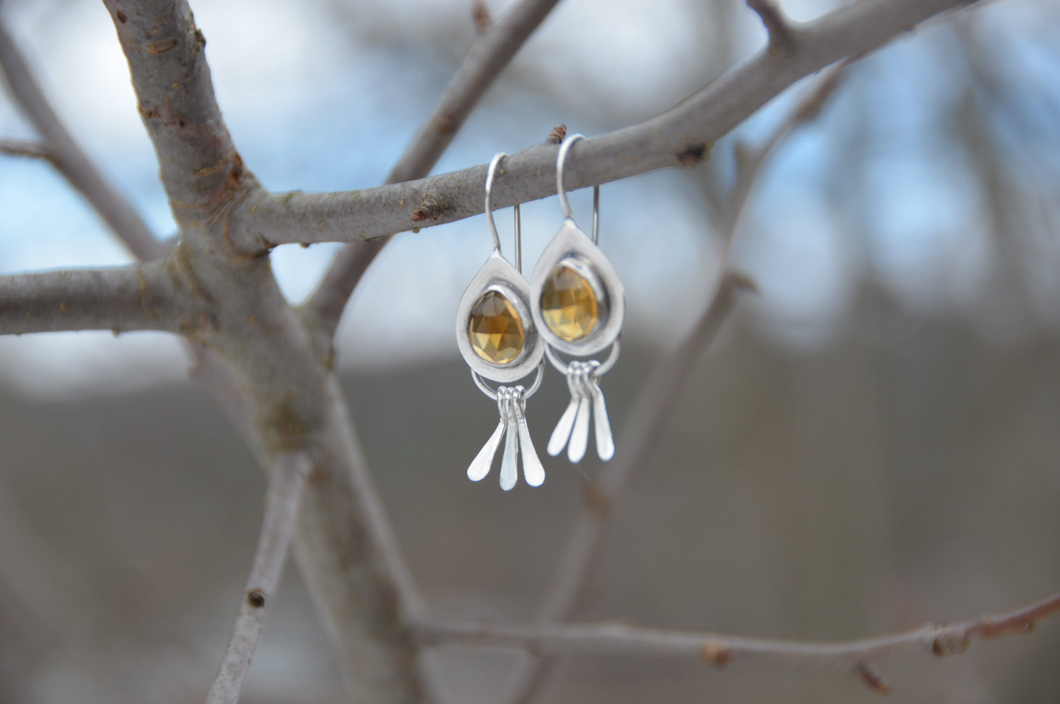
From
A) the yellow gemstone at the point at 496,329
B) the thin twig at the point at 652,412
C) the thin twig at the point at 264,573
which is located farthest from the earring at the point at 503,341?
the thin twig at the point at 652,412

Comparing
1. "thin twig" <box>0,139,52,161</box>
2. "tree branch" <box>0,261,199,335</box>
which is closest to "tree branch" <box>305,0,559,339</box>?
"tree branch" <box>0,261,199,335</box>

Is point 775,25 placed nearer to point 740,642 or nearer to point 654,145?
point 654,145

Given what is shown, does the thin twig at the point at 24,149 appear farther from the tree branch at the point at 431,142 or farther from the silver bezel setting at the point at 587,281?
the silver bezel setting at the point at 587,281

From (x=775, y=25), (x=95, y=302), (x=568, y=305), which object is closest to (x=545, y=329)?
(x=568, y=305)

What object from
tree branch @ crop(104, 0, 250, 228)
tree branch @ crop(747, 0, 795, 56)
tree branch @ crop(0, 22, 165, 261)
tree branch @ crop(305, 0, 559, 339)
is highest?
tree branch @ crop(0, 22, 165, 261)

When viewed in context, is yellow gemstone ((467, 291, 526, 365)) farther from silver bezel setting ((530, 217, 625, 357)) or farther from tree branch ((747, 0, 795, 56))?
tree branch ((747, 0, 795, 56))

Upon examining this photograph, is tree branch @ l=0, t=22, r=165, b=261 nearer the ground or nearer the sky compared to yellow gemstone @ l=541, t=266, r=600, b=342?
nearer the sky
